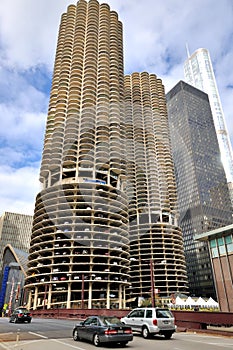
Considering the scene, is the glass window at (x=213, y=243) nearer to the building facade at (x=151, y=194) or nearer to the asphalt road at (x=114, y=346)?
the asphalt road at (x=114, y=346)

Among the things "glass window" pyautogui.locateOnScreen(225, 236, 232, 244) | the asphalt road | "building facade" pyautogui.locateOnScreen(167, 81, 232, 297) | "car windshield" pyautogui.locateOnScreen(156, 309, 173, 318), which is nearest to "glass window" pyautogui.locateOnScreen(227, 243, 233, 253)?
"glass window" pyautogui.locateOnScreen(225, 236, 232, 244)

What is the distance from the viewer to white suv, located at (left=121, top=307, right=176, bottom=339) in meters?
14.9

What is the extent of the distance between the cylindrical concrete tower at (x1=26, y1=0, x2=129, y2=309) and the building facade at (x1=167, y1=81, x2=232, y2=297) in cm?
6766

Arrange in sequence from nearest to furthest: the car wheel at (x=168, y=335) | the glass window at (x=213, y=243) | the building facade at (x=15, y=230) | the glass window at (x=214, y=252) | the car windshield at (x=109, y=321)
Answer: the car windshield at (x=109, y=321) < the car wheel at (x=168, y=335) < the glass window at (x=214, y=252) < the glass window at (x=213, y=243) < the building facade at (x=15, y=230)

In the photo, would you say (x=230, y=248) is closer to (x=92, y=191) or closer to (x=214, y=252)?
Result: (x=214, y=252)

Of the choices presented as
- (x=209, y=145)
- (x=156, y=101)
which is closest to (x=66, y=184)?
(x=156, y=101)

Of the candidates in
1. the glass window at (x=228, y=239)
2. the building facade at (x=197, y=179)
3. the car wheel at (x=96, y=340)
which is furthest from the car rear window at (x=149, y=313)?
the building facade at (x=197, y=179)

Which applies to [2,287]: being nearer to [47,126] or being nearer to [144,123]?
[47,126]

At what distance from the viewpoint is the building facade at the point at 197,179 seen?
Answer: 138625mm

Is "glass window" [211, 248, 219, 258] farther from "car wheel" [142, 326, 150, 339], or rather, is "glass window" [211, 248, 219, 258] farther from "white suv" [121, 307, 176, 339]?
"car wheel" [142, 326, 150, 339]

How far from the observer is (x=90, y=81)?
95.6 metres

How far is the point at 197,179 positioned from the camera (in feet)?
487

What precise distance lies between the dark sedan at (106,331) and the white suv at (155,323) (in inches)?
116

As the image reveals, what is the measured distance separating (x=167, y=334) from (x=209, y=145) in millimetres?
161058
